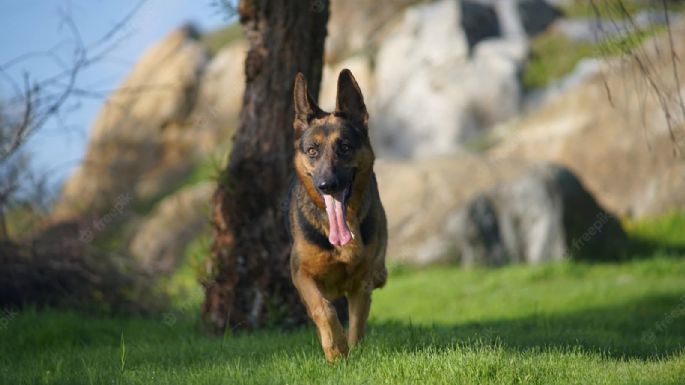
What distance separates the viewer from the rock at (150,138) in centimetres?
3111

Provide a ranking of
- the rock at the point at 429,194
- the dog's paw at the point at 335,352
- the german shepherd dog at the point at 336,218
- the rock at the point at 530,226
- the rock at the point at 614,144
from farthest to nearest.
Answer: the rock at the point at 614,144
the rock at the point at 429,194
the rock at the point at 530,226
the german shepherd dog at the point at 336,218
the dog's paw at the point at 335,352

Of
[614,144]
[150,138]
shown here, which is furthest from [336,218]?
[150,138]

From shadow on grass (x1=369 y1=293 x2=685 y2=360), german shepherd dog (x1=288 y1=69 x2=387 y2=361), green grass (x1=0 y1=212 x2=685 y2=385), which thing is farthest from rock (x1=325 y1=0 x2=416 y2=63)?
german shepherd dog (x1=288 y1=69 x2=387 y2=361)

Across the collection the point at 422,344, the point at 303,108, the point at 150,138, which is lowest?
the point at 422,344

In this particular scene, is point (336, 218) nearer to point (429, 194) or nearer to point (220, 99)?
point (429, 194)

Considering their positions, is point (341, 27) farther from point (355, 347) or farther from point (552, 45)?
point (355, 347)

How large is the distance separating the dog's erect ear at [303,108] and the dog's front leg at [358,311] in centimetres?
135

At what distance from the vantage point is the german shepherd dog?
21.4 ft

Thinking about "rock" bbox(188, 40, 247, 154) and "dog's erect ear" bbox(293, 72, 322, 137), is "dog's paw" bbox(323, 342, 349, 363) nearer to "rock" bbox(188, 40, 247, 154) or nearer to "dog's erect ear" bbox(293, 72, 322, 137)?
"dog's erect ear" bbox(293, 72, 322, 137)

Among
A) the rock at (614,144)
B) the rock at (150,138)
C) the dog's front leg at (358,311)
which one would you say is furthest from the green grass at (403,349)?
the rock at (150,138)

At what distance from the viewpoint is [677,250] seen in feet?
58.0

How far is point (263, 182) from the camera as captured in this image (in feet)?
30.1

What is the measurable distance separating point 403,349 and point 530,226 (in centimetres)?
1141

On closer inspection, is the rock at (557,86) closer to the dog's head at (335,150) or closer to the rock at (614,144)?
the rock at (614,144)
